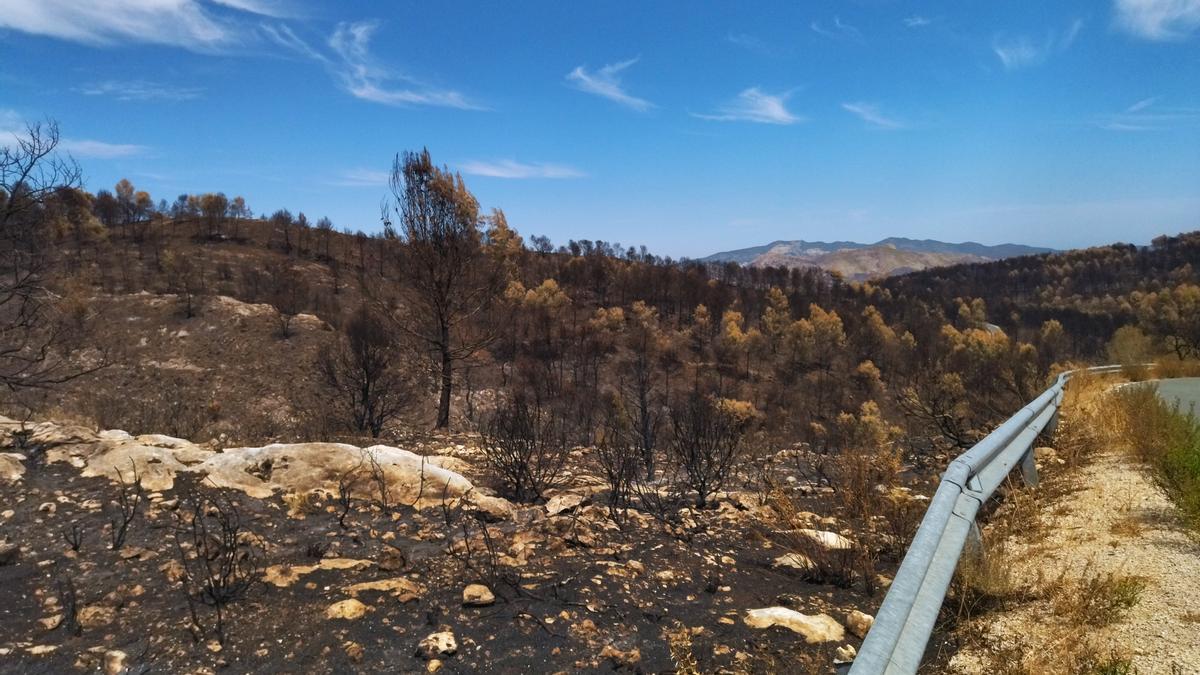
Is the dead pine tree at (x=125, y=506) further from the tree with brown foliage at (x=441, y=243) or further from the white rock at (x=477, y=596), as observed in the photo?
the tree with brown foliage at (x=441, y=243)

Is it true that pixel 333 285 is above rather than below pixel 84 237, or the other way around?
below

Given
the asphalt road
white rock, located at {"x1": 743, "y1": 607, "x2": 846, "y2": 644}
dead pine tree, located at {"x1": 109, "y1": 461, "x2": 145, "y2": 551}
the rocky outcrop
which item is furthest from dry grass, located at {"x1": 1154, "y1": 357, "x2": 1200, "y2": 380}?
dead pine tree, located at {"x1": 109, "y1": 461, "x2": 145, "y2": 551}

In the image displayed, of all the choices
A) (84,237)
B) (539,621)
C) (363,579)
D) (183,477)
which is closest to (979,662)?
(539,621)

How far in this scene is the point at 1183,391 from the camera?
8625 mm

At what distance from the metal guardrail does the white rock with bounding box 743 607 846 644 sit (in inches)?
36.3

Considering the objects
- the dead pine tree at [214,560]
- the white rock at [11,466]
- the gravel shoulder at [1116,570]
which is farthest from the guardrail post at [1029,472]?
the white rock at [11,466]

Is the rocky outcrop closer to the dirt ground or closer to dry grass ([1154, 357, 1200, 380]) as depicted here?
the dirt ground

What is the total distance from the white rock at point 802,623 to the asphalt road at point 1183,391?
24.9ft

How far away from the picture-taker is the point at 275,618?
3145 mm

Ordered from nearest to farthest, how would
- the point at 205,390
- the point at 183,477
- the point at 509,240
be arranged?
the point at 183,477 < the point at 509,240 < the point at 205,390

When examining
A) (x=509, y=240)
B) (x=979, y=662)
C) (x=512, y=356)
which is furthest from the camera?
(x=512, y=356)

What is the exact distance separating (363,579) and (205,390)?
116ft

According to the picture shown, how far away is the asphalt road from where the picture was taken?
7.54m

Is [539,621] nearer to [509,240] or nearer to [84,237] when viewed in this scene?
[509,240]
